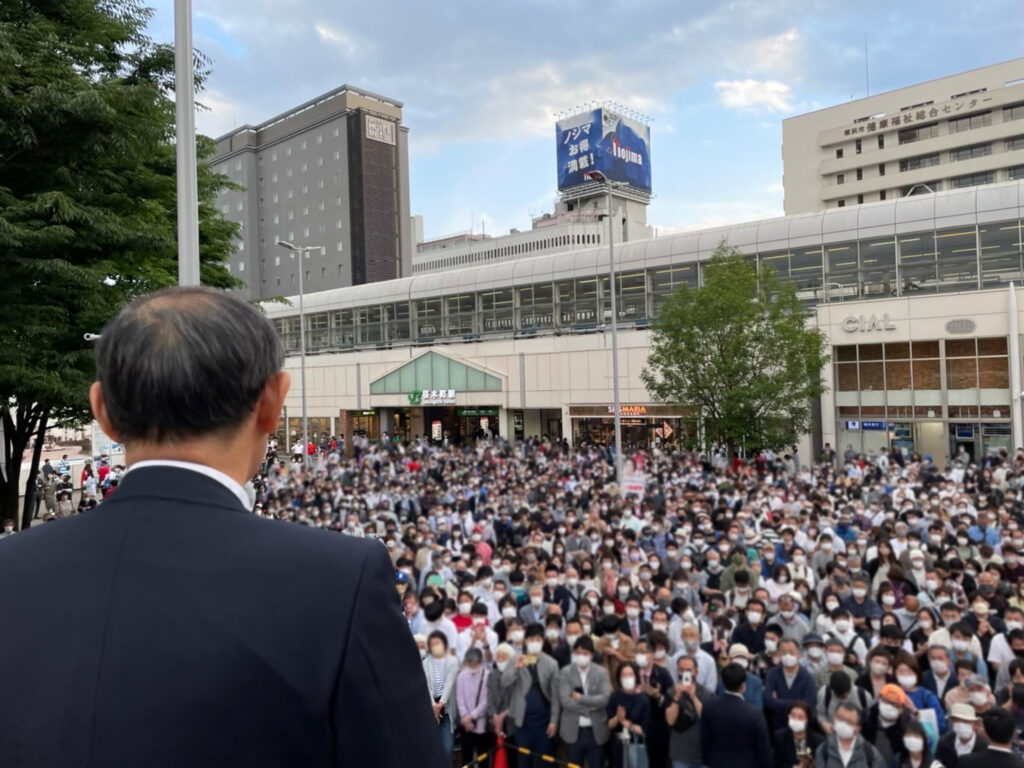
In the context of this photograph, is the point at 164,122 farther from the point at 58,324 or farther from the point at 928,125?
the point at 928,125

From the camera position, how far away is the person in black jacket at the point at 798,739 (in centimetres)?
646

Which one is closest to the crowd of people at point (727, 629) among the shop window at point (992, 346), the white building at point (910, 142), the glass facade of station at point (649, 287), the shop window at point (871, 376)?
the glass facade of station at point (649, 287)

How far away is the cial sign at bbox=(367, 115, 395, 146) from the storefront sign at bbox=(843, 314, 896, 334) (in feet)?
212

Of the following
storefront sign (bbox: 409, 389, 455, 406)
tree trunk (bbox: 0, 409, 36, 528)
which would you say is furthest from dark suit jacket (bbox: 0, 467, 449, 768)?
storefront sign (bbox: 409, 389, 455, 406)

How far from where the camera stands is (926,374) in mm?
33125

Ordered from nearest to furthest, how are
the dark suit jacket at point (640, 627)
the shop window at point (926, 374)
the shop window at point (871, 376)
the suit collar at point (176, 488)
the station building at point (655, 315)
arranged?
the suit collar at point (176, 488) < the dark suit jacket at point (640, 627) < the station building at point (655, 315) < the shop window at point (926, 374) < the shop window at point (871, 376)

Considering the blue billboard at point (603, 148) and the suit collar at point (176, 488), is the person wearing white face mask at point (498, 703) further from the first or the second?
the blue billboard at point (603, 148)

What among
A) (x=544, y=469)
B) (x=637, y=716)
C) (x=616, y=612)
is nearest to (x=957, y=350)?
(x=544, y=469)

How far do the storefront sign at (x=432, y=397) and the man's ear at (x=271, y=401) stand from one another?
44513mm

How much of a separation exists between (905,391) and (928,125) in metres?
36.8

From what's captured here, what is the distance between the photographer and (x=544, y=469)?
23.8 meters

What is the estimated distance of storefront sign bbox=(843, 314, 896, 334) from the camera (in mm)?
33656

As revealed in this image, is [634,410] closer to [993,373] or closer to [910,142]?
[993,373]

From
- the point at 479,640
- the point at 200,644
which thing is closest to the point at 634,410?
the point at 479,640
